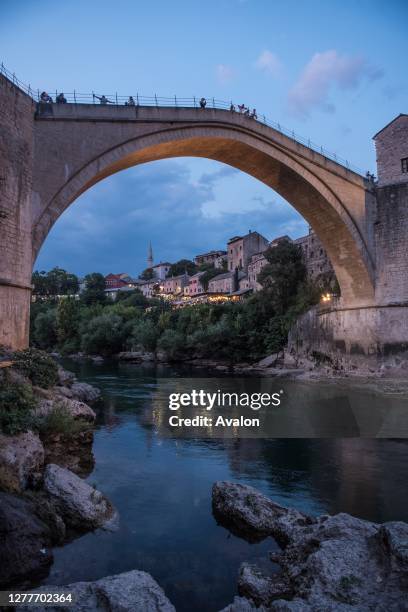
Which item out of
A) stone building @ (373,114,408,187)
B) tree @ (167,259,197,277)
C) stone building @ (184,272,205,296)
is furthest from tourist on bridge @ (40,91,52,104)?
tree @ (167,259,197,277)

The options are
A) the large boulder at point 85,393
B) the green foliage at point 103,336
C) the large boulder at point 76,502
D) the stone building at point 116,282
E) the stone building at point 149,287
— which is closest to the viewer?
the large boulder at point 76,502

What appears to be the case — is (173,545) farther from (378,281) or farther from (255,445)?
(378,281)

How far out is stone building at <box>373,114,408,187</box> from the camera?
656 inches

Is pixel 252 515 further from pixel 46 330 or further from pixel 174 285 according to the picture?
pixel 174 285

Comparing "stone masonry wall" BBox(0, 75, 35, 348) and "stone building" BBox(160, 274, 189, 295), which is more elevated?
"stone building" BBox(160, 274, 189, 295)

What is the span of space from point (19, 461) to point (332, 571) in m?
4.15

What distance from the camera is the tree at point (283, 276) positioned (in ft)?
92.0

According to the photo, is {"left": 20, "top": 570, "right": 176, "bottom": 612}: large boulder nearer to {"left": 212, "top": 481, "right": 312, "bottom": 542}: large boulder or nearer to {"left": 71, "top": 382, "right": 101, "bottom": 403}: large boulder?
{"left": 212, "top": 481, "right": 312, "bottom": 542}: large boulder

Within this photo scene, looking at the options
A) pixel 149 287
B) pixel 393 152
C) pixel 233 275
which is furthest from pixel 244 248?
pixel 393 152

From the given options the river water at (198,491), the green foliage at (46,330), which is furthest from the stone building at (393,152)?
the green foliage at (46,330)

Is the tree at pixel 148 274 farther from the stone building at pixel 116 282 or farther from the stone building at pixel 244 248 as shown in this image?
the stone building at pixel 244 248

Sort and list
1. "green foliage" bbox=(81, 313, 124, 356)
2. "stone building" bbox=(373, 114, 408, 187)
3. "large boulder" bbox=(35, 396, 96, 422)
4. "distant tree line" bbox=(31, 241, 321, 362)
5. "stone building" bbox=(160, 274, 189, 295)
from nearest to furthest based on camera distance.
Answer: "large boulder" bbox=(35, 396, 96, 422), "stone building" bbox=(373, 114, 408, 187), "distant tree line" bbox=(31, 241, 321, 362), "green foliage" bbox=(81, 313, 124, 356), "stone building" bbox=(160, 274, 189, 295)

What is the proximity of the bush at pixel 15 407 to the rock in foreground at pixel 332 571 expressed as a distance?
4011mm

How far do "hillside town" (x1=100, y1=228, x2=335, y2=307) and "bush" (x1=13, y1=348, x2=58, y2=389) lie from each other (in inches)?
773
